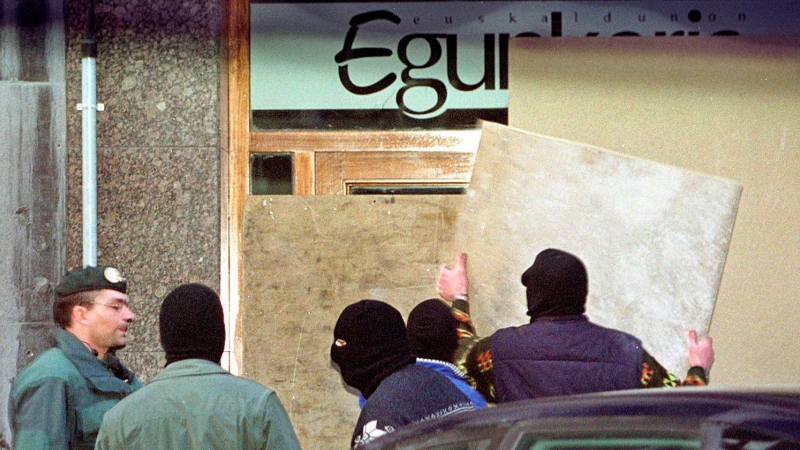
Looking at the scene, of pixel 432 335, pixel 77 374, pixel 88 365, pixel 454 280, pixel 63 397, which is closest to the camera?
pixel 63 397

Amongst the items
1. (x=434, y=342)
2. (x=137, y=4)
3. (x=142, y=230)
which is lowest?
(x=434, y=342)

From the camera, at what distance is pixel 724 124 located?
5703 millimetres

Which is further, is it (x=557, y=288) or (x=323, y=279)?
(x=323, y=279)

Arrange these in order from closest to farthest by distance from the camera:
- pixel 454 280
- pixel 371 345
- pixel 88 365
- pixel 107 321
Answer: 1. pixel 371 345
2. pixel 88 365
3. pixel 107 321
4. pixel 454 280

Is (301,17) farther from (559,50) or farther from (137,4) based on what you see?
(559,50)

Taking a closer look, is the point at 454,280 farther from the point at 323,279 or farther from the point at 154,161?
the point at 154,161

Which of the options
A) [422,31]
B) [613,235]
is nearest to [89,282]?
[422,31]

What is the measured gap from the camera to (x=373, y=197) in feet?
18.9

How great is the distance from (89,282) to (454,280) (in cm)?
187

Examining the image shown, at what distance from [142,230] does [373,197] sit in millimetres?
1340

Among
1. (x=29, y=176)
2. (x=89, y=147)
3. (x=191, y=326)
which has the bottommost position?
(x=191, y=326)

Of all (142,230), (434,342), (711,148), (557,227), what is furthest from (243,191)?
(711,148)

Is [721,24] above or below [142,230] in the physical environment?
above

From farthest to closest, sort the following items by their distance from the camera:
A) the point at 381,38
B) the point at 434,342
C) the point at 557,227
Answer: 1. the point at 381,38
2. the point at 557,227
3. the point at 434,342
